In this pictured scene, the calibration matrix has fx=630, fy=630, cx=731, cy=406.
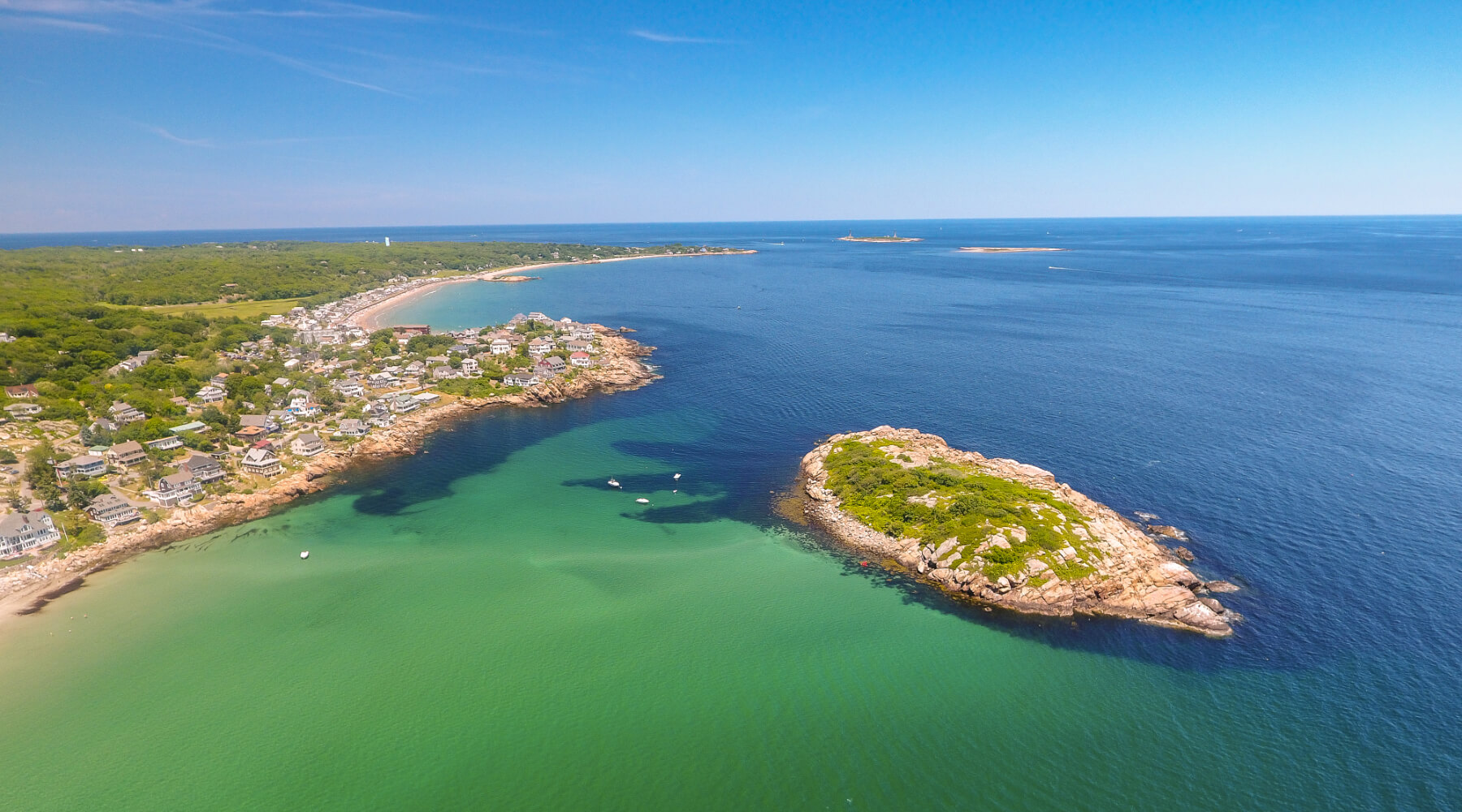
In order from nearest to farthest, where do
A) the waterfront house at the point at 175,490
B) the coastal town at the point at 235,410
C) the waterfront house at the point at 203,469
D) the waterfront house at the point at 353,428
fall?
the coastal town at the point at 235,410
the waterfront house at the point at 175,490
the waterfront house at the point at 203,469
the waterfront house at the point at 353,428

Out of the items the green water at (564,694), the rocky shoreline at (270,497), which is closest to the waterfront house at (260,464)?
the rocky shoreline at (270,497)

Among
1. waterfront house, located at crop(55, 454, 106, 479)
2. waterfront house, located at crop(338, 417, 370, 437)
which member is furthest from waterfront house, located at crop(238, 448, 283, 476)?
waterfront house, located at crop(55, 454, 106, 479)

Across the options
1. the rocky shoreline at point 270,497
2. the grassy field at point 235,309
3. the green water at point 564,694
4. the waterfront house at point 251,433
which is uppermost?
the grassy field at point 235,309

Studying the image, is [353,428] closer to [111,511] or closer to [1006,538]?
[111,511]

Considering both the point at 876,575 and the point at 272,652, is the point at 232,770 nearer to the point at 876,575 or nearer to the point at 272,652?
the point at 272,652

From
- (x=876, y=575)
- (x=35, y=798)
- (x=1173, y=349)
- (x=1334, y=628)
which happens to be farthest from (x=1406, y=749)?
(x=1173, y=349)

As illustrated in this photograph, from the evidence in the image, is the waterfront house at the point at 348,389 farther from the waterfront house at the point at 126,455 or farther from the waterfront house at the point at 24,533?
the waterfront house at the point at 24,533
